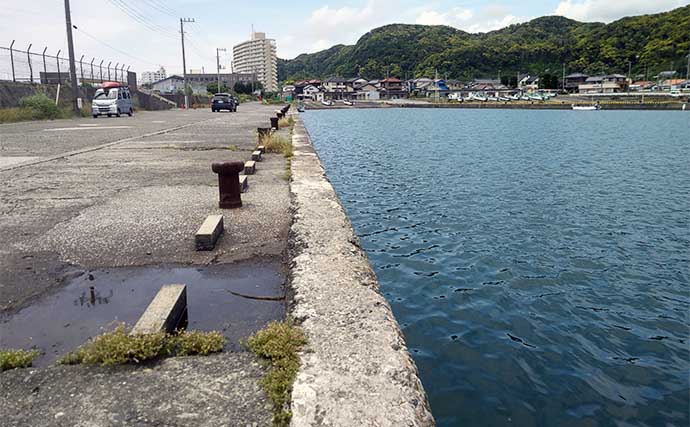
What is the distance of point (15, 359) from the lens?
7.45 feet

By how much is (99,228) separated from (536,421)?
413 centimetres

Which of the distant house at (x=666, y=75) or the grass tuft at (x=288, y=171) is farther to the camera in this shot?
the distant house at (x=666, y=75)

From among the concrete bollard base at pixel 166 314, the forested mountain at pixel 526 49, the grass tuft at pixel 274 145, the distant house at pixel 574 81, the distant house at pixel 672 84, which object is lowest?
the concrete bollard base at pixel 166 314

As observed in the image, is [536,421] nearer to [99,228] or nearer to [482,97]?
[99,228]

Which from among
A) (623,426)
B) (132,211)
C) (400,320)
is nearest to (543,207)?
(400,320)

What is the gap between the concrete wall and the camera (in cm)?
189

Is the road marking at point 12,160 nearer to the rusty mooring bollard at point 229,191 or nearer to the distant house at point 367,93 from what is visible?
the rusty mooring bollard at point 229,191

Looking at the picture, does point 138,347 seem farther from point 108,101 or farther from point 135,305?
point 108,101

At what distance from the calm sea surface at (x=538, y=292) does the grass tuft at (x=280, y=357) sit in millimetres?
1359

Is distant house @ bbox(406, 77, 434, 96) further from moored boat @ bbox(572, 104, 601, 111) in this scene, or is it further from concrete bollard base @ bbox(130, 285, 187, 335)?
concrete bollard base @ bbox(130, 285, 187, 335)

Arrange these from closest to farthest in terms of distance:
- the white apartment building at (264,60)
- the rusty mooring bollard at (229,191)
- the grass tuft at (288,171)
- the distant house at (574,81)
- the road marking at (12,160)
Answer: the rusty mooring bollard at (229,191)
the grass tuft at (288,171)
the road marking at (12,160)
the distant house at (574,81)
the white apartment building at (264,60)

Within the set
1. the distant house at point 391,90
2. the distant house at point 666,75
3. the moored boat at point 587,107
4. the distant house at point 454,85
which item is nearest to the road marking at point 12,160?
the moored boat at point 587,107

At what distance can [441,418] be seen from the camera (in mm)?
3105

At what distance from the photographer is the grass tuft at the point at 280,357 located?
191 centimetres
